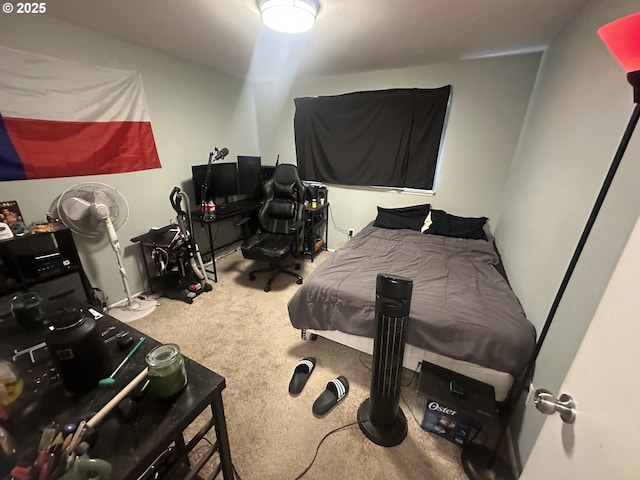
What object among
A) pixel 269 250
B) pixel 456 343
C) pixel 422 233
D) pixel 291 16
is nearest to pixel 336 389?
pixel 456 343

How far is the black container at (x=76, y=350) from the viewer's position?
67 cm

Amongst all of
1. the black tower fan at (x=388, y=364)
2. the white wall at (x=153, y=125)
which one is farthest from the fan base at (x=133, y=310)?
the black tower fan at (x=388, y=364)

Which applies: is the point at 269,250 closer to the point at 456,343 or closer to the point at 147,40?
the point at 456,343

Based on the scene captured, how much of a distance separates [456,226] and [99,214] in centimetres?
336

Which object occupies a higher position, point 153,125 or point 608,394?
point 153,125

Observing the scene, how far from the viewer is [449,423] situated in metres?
1.30

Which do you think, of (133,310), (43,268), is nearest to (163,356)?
(43,268)

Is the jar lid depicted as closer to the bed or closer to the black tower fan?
the black tower fan

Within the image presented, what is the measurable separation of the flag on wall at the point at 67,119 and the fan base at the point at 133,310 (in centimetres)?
124

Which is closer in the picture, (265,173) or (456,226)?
(456,226)

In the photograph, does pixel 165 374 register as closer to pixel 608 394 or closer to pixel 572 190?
pixel 608 394

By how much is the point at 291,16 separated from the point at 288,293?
229cm

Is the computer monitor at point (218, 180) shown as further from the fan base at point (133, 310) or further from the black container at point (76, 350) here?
→ the black container at point (76, 350)

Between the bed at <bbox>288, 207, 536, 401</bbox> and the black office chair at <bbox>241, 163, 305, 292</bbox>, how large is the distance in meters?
0.80
